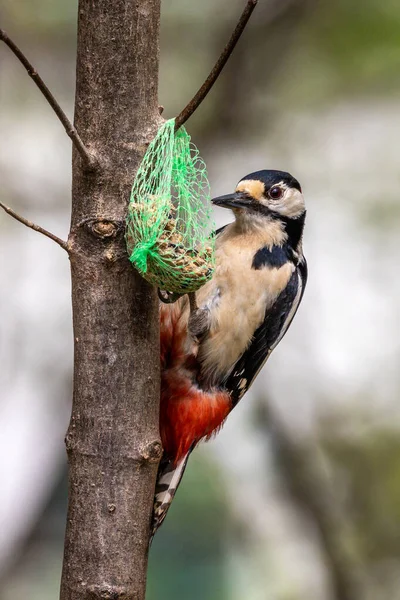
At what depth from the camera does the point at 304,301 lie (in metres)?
5.37

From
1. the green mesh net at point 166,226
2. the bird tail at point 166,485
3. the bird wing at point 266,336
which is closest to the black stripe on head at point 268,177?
the bird wing at point 266,336

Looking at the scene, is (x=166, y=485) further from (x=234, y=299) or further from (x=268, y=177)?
(x=268, y=177)

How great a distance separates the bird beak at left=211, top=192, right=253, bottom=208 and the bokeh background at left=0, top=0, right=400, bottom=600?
1606 millimetres

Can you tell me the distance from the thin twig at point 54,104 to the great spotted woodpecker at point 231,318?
909 millimetres

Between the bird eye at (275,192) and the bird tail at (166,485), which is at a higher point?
the bird eye at (275,192)

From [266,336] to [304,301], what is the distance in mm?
1983

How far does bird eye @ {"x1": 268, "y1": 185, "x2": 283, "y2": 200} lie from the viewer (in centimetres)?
341

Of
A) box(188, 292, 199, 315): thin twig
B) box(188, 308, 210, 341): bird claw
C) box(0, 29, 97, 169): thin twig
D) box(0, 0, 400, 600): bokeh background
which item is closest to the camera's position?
box(0, 29, 97, 169): thin twig

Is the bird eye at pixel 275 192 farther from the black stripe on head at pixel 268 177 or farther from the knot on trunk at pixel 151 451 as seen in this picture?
the knot on trunk at pixel 151 451

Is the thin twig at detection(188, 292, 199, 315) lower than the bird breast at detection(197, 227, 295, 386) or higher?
lower

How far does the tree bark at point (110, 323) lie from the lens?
229 centimetres

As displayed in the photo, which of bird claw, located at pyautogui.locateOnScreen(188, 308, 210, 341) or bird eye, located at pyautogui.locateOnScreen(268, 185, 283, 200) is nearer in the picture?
bird claw, located at pyautogui.locateOnScreen(188, 308, 210, 341)

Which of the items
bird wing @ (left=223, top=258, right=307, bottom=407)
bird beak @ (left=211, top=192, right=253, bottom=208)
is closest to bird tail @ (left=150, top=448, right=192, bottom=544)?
bird wing @ (left=223, top=258, right=307, bottom=407)

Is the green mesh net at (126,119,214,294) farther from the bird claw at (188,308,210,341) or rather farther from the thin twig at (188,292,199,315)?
the bird claw at (188,308,210,341)
